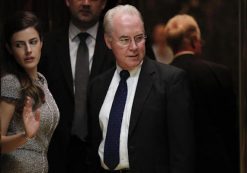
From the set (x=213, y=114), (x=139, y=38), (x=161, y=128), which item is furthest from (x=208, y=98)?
(x=139, y=38)

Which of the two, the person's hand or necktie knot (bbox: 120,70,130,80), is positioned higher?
necktie knot (bbox: 120,70,130,80)

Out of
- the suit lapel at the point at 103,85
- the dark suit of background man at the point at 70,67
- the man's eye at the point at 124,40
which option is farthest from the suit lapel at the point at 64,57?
the man's eye at the point at 124,40

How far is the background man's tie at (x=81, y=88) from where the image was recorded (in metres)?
2.70

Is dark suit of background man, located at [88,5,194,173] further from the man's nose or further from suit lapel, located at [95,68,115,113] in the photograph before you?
the man's nose

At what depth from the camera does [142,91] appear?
8.70 feet

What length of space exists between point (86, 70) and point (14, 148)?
454mm

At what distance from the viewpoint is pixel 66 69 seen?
2.70 m

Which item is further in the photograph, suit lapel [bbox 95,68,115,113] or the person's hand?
suit lapel [bbox 95,68,115,113]

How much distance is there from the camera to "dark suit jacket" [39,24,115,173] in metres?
2.69

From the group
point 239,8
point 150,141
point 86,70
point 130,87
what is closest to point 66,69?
point 86,70

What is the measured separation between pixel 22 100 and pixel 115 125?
0.40 meters

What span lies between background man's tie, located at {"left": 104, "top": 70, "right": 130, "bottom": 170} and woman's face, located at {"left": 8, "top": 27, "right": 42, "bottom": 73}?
0.36 metres

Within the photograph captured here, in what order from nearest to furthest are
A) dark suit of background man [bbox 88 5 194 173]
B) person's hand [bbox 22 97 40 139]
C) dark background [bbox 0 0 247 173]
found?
person's hand [bbox 22 97 40 139]
dark suit of background man [bbox 88 5 194 173]
dark background [bbox 0 0 247 173]

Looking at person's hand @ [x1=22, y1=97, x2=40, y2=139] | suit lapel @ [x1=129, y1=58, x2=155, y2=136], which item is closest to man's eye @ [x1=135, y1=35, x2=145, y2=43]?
suit lapel @ [x1=129, y1=58, x2=155, y2=136]
